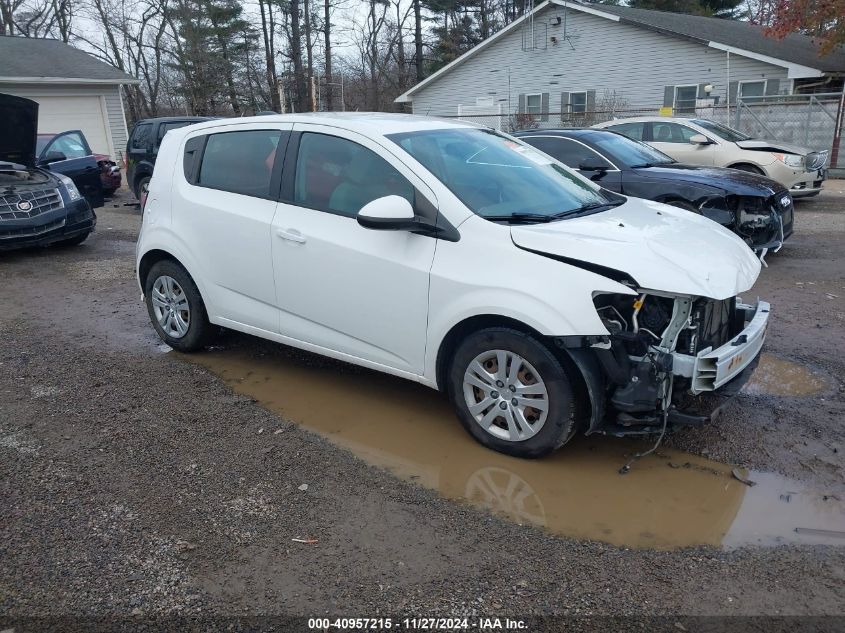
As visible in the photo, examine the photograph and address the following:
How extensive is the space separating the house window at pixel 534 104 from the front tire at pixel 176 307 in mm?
23800

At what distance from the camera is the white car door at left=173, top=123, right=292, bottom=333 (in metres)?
4.70

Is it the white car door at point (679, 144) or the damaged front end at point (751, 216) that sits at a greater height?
the white car door at point (679, 144)

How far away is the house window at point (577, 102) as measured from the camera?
2578 centimetres

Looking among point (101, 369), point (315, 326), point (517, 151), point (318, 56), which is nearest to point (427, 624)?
point (315, 326)

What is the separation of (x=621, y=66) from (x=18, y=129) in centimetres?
2075

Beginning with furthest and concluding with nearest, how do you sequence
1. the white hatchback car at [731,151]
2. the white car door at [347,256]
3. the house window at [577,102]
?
1. the house window at [577,102]
2. the white hatchback car at [731,151]
3. the white car door at [347,256]

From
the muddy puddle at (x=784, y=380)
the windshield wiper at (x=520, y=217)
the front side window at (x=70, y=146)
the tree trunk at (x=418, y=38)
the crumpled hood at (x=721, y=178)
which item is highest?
the tree trunk at (x=418, y=38)

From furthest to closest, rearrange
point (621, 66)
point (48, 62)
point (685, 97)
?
point (621, 66) < point (685, 97) < point (48, 62)

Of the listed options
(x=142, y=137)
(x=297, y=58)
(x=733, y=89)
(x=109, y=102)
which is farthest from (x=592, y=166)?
(x=297, y=58)

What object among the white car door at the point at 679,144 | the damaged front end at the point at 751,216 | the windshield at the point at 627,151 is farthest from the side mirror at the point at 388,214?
the white car door at the point at 679,144

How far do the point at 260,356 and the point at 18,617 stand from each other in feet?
9.93

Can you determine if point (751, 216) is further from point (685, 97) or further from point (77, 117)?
point (77, 117)

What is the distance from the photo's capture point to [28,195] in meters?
9.27

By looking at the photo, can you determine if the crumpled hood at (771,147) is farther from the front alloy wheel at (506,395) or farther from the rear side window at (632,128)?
the front alloy wheel at (506,395)
